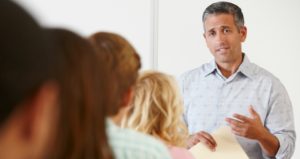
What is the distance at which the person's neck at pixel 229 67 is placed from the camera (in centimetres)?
185

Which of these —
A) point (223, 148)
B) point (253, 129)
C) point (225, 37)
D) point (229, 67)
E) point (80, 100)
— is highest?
point (80, 100)

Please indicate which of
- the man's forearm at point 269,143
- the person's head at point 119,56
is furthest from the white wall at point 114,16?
the person's head at point 119,56

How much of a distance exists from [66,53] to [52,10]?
2.44m

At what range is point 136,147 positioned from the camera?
32.9 inches

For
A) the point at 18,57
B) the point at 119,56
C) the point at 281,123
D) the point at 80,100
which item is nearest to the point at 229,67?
the point at 281,123

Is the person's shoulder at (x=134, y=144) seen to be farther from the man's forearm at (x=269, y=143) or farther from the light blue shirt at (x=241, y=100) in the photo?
the light blue shirt at (x=241, y=100)

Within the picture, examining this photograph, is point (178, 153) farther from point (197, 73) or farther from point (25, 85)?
point (25, 85)

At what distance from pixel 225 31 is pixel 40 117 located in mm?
1569

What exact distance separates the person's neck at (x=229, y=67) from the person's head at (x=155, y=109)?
563 millimetres

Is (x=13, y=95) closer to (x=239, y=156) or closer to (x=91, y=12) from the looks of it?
(x=239, y=156)

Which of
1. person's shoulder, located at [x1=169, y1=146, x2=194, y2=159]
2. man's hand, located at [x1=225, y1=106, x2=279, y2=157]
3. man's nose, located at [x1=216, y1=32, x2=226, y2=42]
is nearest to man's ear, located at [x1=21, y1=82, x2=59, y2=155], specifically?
person's shoulder, located at [x1=169, y1=146, x2=194, y2=159]

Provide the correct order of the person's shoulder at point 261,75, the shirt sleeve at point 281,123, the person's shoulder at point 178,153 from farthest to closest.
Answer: the person's shoulder at point 261,75 → the shirt sleeve at point 281,123 → the person's shoulder at point 178,153

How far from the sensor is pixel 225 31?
1833mm

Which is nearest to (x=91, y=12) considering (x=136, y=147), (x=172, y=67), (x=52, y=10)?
(x=52, y=10)
